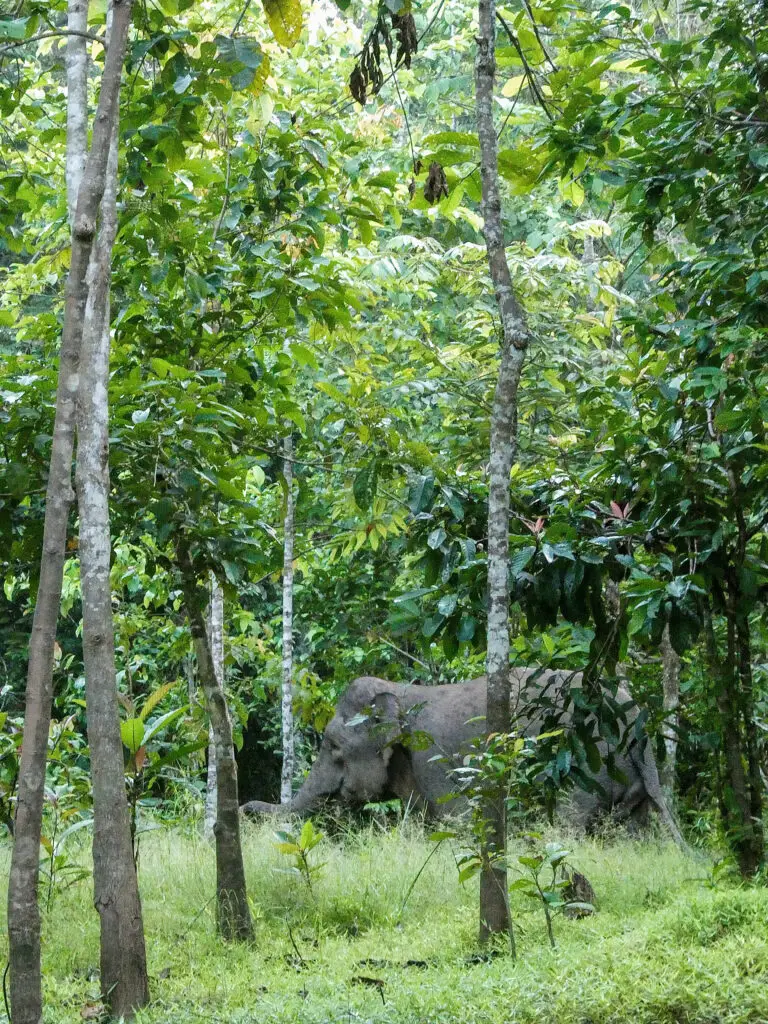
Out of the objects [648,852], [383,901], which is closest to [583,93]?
[383,901]

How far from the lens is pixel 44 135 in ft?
16.4

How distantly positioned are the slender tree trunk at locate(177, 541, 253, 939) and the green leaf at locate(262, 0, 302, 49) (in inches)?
96.2

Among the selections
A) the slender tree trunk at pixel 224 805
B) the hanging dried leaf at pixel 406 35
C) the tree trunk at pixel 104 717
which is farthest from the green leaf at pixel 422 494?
the hanging dried leaf at pixel 406 35

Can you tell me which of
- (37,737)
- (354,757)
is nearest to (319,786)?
(354,757)

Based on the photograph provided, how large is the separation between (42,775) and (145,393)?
186cm

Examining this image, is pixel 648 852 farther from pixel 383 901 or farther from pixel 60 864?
pixel 60 864

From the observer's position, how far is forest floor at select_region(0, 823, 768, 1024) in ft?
10.2

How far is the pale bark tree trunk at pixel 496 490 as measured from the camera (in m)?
4.20

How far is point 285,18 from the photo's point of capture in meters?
3.84

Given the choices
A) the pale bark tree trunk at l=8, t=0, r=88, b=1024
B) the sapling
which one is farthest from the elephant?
the pale bark tree trunk at l=8, t=0, r=88, b=1024

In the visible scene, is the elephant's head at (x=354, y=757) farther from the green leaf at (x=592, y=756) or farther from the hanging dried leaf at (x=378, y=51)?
the hanging dried leaf at (x=378, y=51)

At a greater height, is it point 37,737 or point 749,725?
point 37,737

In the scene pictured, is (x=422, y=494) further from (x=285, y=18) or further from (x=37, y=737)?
(x=37, y=737)

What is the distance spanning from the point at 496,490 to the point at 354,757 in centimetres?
641
